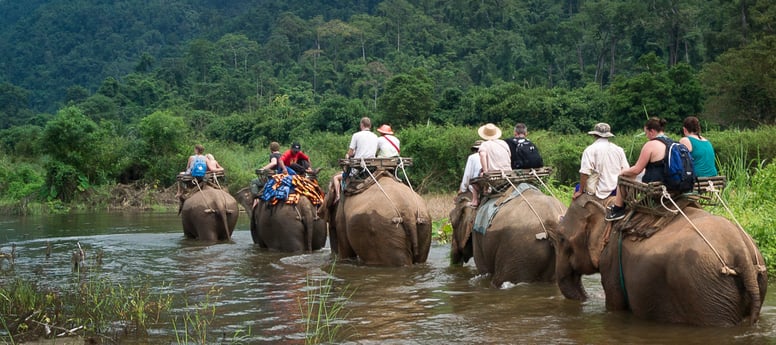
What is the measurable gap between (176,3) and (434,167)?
11957 cm

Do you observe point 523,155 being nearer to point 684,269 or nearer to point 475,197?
point 475,197

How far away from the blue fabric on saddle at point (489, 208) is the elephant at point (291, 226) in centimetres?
462

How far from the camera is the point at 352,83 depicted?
82.3m

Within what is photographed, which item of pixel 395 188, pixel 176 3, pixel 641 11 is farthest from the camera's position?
pixel 176 3

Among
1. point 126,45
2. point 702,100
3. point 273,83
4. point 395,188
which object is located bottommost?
point 395,188

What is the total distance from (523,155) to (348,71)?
239 ft

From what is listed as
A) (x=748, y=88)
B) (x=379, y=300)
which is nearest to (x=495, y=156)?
(x=379, y=300)

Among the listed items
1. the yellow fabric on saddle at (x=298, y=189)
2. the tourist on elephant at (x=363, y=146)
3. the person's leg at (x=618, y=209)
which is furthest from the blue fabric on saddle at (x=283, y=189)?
the person's leg at (x=618, y=209)

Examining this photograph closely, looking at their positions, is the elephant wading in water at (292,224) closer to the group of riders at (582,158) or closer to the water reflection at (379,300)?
the water reflection at (379,300)

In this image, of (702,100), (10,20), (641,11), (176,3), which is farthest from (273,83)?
(10,20)

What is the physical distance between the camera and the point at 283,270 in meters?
13.3

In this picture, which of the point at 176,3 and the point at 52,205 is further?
the point at 176,3

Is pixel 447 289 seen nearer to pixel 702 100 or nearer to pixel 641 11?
pixel 702 100

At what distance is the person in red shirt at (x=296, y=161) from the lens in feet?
50.5
